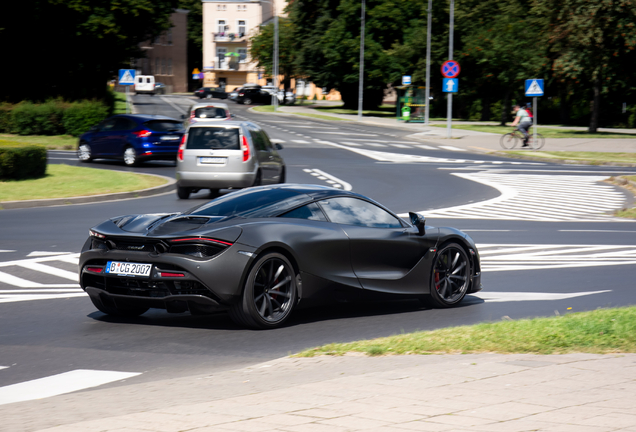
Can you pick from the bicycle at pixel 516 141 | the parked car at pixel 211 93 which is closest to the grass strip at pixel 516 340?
the bicycle at pixel 516 141

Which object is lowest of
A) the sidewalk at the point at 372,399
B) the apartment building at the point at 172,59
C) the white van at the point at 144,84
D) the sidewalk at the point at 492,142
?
the sidewalk at the point at 372,399

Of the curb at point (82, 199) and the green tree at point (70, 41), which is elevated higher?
the green tree at point (70, 41)

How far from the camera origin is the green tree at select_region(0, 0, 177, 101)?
1590 inches

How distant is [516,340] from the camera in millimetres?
6738

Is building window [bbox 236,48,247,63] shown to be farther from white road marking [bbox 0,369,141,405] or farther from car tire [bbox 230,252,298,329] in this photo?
white road marking [bbox 0,369,141,405]

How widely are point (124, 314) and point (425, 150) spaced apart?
100 feet

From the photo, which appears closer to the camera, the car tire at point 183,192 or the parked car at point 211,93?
the car tire at point 183,192

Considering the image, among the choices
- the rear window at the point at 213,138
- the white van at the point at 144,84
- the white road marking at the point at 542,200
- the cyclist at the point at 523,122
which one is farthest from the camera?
the white van at the point at 144,84

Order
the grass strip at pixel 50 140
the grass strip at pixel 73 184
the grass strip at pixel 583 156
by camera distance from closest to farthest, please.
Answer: the grass strip at pixel 73 184
the grass strip at pixel 583 156
the grass strip at pixel 50 140

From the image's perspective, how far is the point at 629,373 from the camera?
571cm

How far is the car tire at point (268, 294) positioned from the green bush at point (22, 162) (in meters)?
14.9

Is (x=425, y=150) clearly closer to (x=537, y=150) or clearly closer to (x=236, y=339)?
(x=537, y=150)

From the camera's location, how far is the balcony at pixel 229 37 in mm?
123312

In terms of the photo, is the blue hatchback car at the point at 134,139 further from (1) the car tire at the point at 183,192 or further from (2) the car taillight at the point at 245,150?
(2) the car taillight at the point at 245,150
